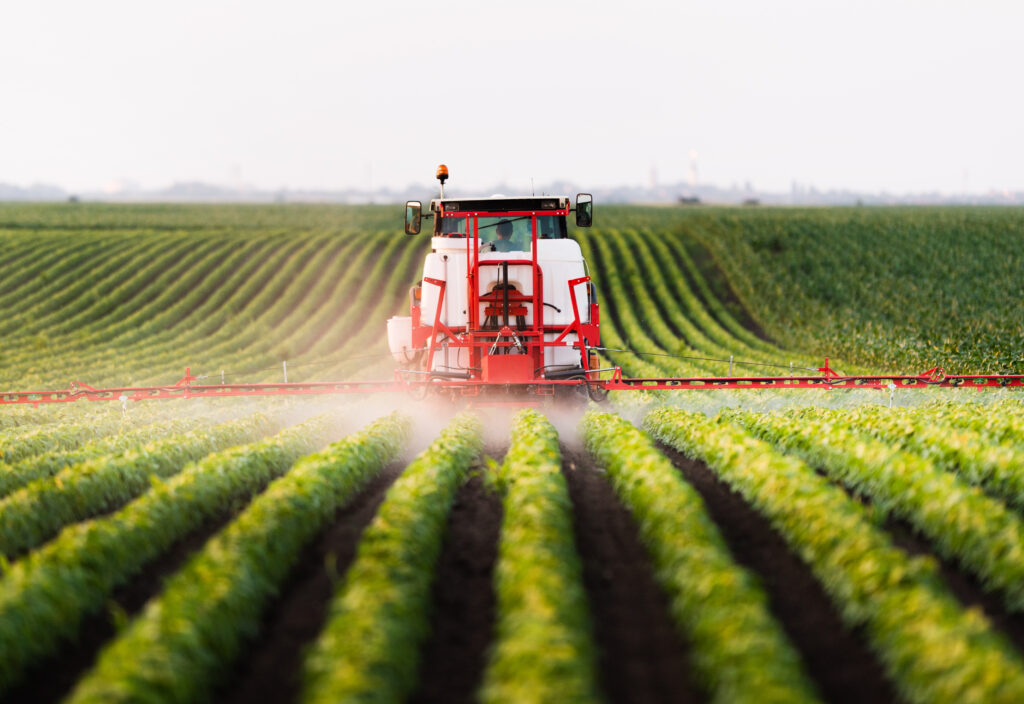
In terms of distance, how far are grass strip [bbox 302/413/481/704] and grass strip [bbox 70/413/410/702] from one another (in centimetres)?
60

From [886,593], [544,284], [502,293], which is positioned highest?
[544,284]

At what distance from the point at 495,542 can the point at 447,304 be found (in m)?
6.86

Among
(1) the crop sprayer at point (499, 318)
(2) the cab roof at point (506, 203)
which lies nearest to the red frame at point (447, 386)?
(1) the crop sprayer at point (499, 318)

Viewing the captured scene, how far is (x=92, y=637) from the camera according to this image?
5.99 meters

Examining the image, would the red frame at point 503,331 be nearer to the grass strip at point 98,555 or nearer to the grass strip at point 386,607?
the grass strip at point 98,555

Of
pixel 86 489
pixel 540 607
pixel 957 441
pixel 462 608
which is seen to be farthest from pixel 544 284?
pixel 540 607

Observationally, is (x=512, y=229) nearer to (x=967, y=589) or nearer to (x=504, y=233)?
(x=504, y=233)

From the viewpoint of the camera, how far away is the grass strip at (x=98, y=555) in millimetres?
5559

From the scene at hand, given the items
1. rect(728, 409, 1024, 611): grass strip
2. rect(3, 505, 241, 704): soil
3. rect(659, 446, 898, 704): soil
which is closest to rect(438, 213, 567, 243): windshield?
rect(728, 409, 1024, 611): grass strip

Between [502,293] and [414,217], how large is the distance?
195 cm

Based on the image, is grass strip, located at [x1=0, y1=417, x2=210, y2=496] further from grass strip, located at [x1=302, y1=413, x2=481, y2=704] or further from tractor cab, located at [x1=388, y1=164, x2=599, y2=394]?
grass strip, located at [x1=302, y1=413, x2=481, y2=704]

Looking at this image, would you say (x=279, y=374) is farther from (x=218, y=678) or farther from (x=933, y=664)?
(x=933, y=664)

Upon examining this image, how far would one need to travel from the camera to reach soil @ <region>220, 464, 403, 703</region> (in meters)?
5.21

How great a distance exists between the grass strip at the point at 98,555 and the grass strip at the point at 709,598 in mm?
4345
